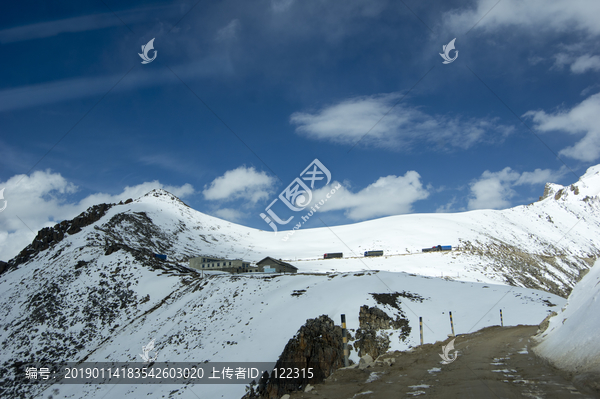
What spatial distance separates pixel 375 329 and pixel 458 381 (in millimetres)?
17196

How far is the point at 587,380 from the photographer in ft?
18.8

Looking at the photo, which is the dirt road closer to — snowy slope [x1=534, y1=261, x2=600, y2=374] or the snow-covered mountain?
snowy slope [x1=534, y1=261, x2=600, y2=374]

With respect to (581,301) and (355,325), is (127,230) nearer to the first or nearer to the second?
(355,325)

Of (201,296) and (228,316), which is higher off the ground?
(201,296)

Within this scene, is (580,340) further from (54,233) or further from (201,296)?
(54,233)

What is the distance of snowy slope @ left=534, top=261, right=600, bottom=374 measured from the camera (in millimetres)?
6464

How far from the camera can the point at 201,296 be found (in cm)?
3828

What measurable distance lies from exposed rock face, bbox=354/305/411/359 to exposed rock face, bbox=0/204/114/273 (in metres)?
76.5

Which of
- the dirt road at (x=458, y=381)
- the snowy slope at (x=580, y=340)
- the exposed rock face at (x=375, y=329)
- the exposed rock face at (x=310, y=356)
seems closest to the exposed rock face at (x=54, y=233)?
the exposed rock face at (x=375, y=329)

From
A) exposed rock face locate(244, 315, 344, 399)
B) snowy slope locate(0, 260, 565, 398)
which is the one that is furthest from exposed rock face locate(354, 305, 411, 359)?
exposed rock face locate(244, 315, 344, 399)

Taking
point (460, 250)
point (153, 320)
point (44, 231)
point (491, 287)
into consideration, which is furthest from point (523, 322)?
point (44, 231)

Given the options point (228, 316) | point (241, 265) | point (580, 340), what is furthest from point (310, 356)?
point (241, 265)

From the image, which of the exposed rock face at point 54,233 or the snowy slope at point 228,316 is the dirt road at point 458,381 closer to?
the snowy slope at point 228,316

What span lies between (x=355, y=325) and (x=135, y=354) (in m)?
20.3
